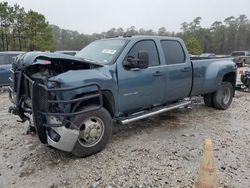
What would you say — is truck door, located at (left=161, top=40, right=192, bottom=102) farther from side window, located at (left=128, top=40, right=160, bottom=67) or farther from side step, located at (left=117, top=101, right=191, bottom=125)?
side window, located at (left=128, top=40, right=160, bottom=67)

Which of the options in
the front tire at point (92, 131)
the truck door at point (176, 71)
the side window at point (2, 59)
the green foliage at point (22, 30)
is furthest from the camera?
the green foliage at point (22, 30)

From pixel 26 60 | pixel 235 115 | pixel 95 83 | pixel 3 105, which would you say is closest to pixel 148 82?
pixel 95 83

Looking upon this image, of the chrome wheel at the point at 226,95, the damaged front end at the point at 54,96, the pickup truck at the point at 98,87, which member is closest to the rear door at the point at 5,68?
the pickup truck at the point at 98,87

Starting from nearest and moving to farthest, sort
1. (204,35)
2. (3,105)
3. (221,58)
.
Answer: (221,58) < (3,105) < (204,35)

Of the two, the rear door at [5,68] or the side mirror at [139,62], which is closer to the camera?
the side mirror at [139,62]

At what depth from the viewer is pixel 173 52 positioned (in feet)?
20.5

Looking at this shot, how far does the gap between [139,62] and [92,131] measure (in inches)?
59.0

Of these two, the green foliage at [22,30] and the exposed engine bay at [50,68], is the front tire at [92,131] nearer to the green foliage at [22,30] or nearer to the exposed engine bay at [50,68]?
the exposed engine bay at [50,68]

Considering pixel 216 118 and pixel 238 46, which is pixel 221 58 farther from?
pixel 238 46

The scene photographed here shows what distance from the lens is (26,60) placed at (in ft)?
13.9

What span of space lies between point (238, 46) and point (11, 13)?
63.2m

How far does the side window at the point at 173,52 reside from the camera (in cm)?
603

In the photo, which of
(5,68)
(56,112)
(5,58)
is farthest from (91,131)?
(5,58)

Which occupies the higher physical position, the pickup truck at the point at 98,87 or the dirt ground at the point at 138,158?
the pickup truck at the point at 98,87
